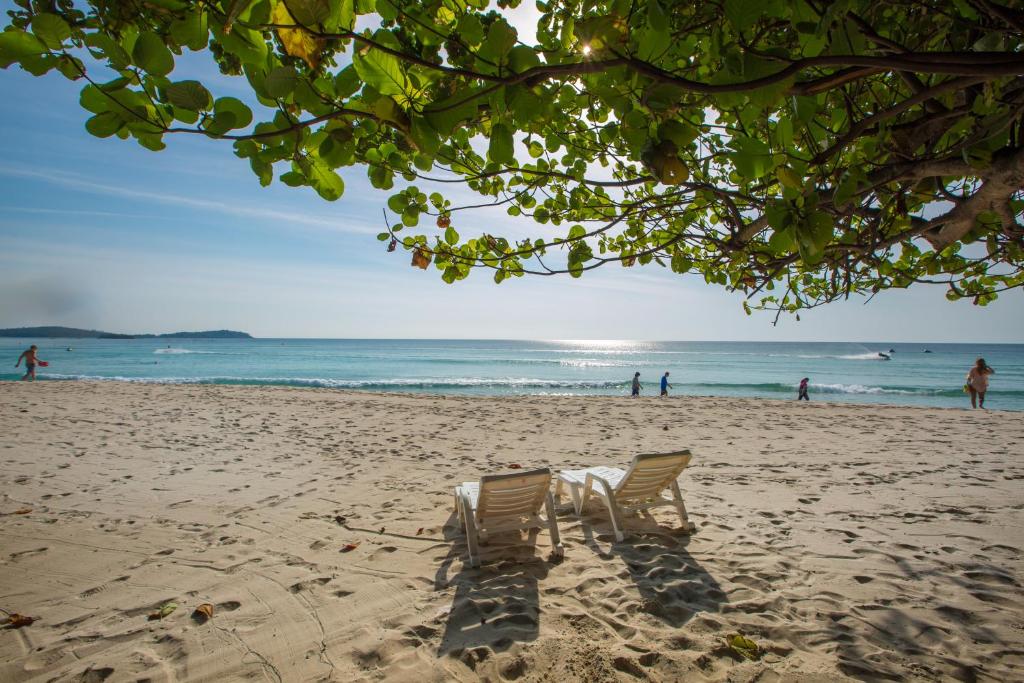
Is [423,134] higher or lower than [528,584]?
higher

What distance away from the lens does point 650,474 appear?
14.4 ft

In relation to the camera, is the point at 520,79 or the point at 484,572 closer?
the point at 520,79

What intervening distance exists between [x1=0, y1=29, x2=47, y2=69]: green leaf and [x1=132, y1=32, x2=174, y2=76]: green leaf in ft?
0.68

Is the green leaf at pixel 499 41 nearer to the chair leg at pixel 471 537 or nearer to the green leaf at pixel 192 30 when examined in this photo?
the green leaf at pixel 192 30

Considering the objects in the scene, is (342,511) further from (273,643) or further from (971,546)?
(971,546)

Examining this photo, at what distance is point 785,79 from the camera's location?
93 centimetres

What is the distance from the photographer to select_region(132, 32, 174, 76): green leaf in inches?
33.8

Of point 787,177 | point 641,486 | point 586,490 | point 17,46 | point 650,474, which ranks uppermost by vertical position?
point 17,46

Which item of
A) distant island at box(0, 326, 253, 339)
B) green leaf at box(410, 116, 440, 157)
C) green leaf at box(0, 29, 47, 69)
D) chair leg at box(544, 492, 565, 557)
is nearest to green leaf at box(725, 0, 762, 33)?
green leaf at box(410, 116, 440, 157)

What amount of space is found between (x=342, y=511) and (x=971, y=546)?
5636 mm

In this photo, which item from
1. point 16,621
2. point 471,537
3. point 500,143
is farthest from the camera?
point 471,537

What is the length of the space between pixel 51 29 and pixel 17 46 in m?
0.12

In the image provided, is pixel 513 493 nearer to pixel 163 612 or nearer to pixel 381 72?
pixel 163 612

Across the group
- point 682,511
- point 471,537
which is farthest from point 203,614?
point 682,511
